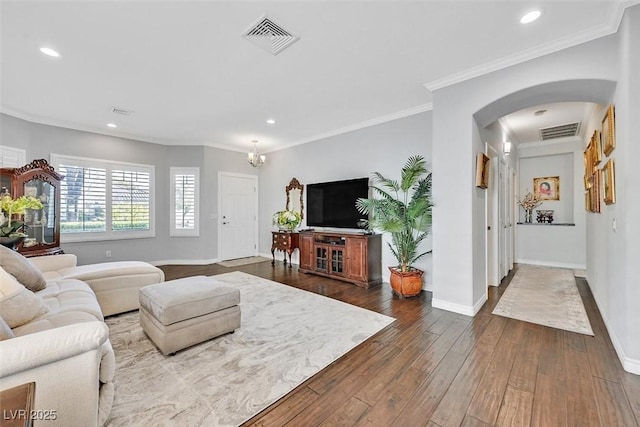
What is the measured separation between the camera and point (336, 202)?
5.09m

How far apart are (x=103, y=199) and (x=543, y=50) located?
690 cm

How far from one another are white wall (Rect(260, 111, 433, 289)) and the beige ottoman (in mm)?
2823

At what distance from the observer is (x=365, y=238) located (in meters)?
4.21

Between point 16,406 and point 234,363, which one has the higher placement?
point 16,406

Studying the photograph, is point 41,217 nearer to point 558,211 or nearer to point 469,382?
point 469,382

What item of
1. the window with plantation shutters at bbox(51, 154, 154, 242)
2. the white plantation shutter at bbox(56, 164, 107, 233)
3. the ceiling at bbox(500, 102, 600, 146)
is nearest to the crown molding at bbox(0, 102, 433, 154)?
the window with plantation shutters at bbox(51, 154, 154, 242)

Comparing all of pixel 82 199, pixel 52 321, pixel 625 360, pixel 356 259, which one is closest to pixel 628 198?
pixel 625 360

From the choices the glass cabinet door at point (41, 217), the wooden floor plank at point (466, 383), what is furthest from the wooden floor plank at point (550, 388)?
the glass cabinet door at point (41, 217)

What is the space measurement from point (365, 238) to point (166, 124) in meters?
4.02

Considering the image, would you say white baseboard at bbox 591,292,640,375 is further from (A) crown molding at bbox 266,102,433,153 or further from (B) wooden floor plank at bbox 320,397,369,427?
(A) crown molding at bbox 266,102,433,153

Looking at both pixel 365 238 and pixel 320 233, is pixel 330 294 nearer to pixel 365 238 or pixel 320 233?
pixel 365 238

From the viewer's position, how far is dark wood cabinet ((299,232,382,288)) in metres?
4.23

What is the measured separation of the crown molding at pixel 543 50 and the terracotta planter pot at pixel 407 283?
2389mm

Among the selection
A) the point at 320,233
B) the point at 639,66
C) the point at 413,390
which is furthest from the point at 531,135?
the point at 413,390
